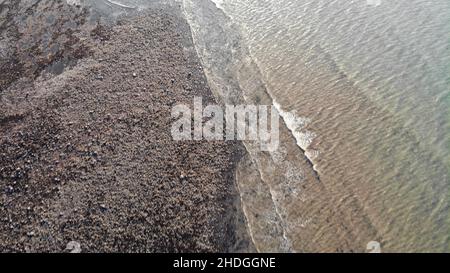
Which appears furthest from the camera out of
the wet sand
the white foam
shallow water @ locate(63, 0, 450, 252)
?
the white foam

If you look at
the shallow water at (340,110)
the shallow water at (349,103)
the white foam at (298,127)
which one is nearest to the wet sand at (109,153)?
the shallow water at (340,110)

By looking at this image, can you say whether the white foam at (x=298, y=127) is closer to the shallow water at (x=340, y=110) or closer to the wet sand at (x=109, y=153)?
the shallow water at (x=340, y=110)

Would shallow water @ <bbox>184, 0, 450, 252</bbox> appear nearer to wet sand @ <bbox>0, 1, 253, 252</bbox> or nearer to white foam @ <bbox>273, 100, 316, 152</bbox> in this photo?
white foam @ <bbox>273, 100, 316, 152</bbox>

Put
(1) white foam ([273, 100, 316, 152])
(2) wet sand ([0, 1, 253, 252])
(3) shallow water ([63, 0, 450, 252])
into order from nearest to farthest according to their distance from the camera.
Result: (3) shallow water ([63, 0, 450, 252]) → (2) wet sand ([0, 1, 253, 252]) → (1) white foam ([273, 100, 316, 152])

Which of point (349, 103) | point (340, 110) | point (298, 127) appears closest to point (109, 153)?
point (298, 127)

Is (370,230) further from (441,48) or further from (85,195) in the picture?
(441,48)

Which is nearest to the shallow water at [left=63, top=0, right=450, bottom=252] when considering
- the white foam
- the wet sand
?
the white foam

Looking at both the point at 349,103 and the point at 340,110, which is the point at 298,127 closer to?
the point at 340,110

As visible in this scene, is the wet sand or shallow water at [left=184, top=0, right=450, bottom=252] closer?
shallow water at [left=184, top=0, right=450, bottom=252]

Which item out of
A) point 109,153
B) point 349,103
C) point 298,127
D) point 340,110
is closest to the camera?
point 109,153
